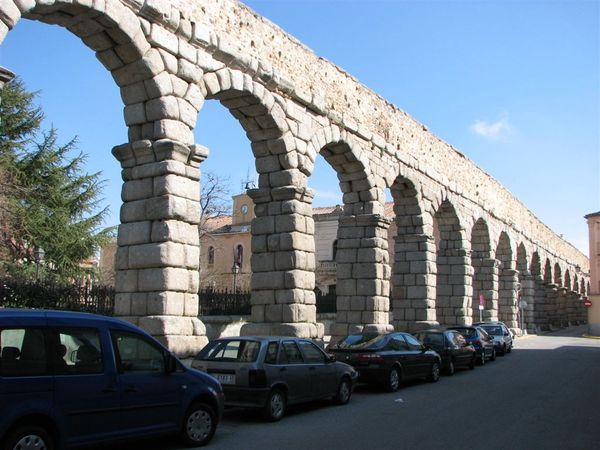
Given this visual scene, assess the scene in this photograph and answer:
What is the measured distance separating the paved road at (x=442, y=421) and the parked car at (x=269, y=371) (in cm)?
33

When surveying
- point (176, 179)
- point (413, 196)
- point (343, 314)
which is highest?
point (413, 196)

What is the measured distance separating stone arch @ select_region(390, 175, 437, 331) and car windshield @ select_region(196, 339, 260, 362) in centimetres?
1363

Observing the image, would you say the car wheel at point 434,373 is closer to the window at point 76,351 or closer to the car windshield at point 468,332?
the car windshield at point 468,332

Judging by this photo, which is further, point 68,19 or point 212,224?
point 212,224

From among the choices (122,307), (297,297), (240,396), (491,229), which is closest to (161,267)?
(122,307)

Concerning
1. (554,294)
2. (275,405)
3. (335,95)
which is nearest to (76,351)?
(275,405)

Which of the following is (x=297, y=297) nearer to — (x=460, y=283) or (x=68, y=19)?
(x=68, y=19)

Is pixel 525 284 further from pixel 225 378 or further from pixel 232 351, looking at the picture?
pixel 225 378

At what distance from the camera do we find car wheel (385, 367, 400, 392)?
42.7 ft

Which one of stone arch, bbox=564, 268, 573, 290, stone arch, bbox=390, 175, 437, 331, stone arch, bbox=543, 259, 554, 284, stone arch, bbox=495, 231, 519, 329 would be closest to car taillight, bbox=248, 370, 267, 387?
stone arch, bbox=390, 175, 437, 331

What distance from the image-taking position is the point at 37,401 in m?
6.14

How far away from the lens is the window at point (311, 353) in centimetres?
1066

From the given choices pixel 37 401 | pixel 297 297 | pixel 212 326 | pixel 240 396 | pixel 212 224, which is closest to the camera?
pixel 37 401

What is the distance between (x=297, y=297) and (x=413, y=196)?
9.28 meters
